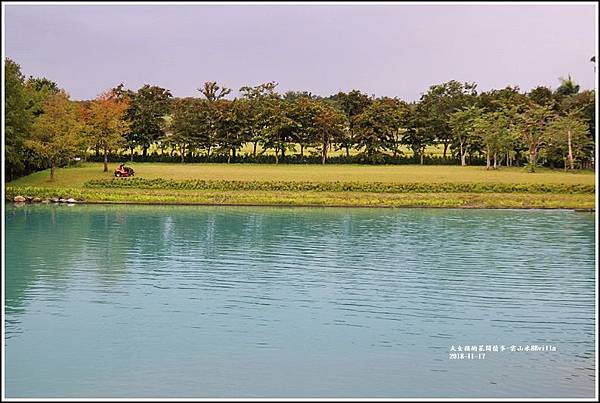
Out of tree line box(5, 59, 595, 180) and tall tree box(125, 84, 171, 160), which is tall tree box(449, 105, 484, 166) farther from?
tall tree box(125, 84, 171, 160)

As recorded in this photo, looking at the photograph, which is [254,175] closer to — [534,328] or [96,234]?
[96,234]

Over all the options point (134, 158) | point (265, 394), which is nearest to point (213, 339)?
point (265, 394)

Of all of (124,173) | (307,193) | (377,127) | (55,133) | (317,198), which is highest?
(377,127)

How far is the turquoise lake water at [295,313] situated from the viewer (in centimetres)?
943

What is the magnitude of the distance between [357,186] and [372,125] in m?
21.4

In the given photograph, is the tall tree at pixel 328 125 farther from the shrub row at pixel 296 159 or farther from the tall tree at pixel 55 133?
the tall tree at pixel 55 133

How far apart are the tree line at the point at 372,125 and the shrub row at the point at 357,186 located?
29.8ft

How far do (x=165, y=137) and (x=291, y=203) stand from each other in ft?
92.3

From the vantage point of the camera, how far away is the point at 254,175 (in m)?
44.5

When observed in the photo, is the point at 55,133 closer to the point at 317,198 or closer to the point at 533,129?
the point at 317,198

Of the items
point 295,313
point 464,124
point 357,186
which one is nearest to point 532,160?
point 464,124

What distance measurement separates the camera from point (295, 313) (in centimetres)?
1299

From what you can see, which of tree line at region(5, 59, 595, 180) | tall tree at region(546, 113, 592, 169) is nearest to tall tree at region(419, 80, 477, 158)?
tree line at region(5, 59, 595, 180)

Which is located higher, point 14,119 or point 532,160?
point 14,119
